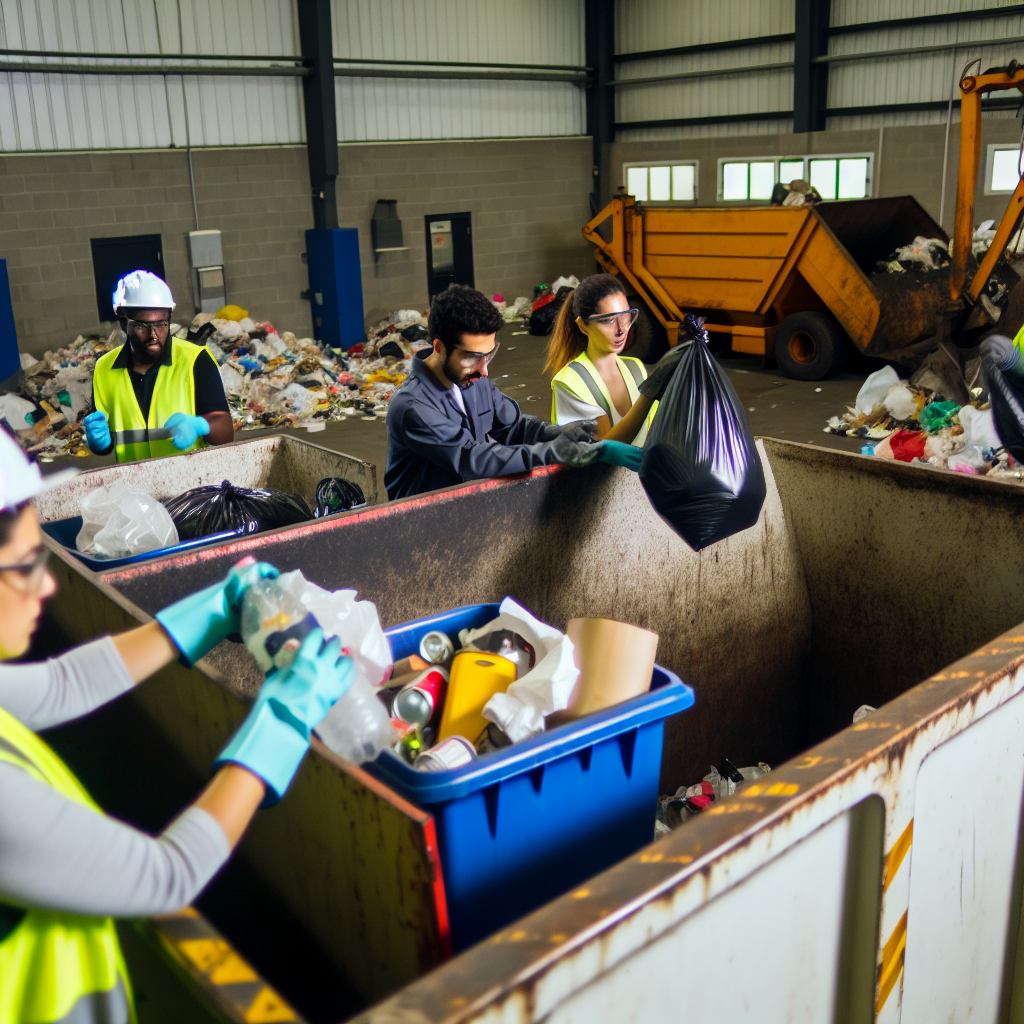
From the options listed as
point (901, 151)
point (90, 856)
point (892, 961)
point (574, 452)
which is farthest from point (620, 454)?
point (901, 151)

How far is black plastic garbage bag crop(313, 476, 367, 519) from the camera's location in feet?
9.17

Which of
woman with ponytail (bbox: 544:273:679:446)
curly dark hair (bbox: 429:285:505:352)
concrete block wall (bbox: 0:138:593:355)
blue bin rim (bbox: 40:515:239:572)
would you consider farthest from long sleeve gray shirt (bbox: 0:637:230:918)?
concrete block wall (bbox: 0:138:593:355)

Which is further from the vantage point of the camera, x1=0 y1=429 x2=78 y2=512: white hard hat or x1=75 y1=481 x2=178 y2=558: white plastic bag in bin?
x1=75 y1=481 x2=178 y2=558: white plastic bag in bin

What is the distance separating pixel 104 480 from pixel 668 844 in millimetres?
2309

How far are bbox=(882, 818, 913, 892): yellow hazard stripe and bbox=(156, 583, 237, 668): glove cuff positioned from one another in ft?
2.95

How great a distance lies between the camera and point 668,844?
1058 mm

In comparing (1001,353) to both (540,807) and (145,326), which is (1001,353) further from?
(145,326)

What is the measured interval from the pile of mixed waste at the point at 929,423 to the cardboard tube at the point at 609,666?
416 centimetres

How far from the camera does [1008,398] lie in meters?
2.93

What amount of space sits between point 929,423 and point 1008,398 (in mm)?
3543

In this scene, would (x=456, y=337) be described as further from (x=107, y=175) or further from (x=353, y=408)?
(x=107, y=175)

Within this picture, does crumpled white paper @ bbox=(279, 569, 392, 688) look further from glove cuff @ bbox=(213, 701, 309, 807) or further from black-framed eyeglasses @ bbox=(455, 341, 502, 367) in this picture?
black-framed eyeglasses @ bbox=(455, 341, 502, 367)

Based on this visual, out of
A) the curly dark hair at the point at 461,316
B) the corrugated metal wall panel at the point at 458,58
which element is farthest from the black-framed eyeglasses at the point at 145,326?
the corrugated metal wall panel at the point at 458,58

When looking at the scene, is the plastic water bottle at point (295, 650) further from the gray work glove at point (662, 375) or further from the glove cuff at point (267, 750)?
the gray work glove at point (662, 375)
